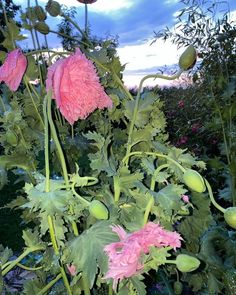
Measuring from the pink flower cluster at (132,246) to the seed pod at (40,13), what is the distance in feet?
1.59

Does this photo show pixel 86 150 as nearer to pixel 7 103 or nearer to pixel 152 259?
pixel 7 103

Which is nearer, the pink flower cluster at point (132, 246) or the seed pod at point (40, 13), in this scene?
the pink flower cluster at point (132, 246)

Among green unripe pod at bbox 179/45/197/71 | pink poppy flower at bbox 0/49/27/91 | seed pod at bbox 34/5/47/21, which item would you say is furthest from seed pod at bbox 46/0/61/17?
green unripe pod at bbox 179/45/197/71

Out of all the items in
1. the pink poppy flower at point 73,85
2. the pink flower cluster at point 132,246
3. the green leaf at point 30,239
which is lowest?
the green leaf at point 30,239

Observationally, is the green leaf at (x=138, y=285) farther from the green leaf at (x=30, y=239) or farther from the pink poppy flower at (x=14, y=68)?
the pink poppy flower at (x=14, y=68)

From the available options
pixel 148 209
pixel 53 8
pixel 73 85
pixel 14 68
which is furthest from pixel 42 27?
pixel 148 209

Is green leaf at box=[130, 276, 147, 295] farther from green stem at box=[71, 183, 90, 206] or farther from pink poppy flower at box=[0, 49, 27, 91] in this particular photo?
pink poppy flower at box=[0, 49, 27, 91]

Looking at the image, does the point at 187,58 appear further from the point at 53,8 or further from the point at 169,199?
the point at 53,8

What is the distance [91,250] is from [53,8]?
0.48 m

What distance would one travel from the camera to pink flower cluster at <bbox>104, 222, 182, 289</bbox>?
489 millimetres

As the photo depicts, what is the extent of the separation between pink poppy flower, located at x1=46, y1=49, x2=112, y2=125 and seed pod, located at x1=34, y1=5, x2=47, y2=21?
332 mm

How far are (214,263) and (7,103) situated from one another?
55 cm

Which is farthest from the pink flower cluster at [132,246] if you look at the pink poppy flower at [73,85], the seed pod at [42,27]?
the seed pod at [42,27]

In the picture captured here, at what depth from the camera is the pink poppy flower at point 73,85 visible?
1.75ft
